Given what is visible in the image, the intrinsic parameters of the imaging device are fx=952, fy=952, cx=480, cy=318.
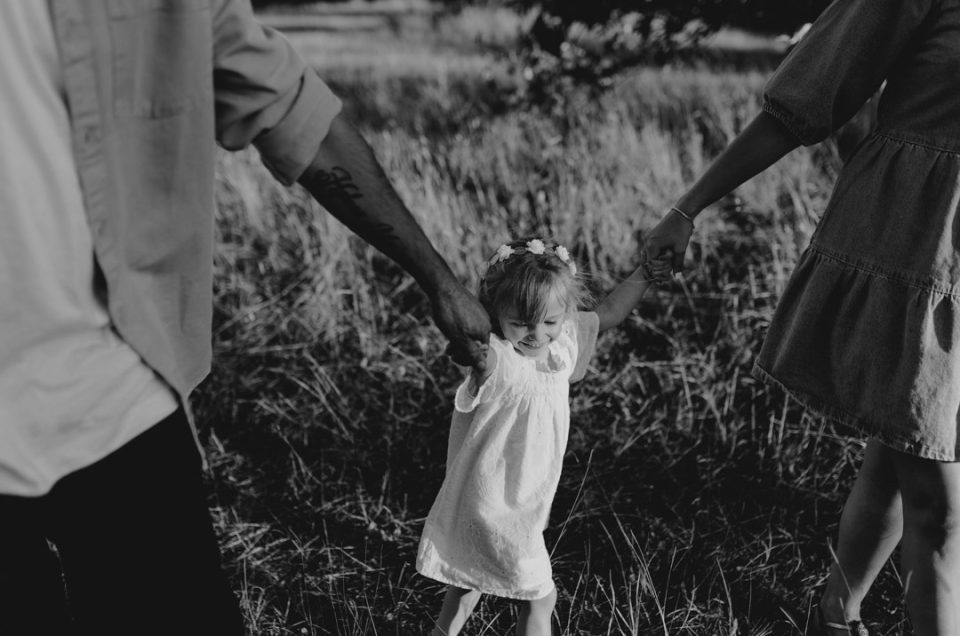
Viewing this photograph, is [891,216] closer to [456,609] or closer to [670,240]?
[670,240]

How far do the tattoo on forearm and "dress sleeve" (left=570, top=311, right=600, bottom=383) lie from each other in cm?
71

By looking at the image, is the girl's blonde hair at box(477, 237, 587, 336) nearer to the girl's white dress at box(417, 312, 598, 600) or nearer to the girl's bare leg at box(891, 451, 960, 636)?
the girl's white dress at box(417, 312, 598, 600)

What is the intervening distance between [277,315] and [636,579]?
1860mm

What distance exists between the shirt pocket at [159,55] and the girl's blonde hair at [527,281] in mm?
858

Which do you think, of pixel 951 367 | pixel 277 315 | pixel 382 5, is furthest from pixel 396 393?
pixel 382 5

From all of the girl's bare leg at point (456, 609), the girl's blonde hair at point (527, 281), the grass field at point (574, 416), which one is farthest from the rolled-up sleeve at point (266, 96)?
the grass field at point (574, 416)

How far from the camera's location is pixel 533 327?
2002 mm

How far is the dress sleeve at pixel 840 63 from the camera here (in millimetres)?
1775

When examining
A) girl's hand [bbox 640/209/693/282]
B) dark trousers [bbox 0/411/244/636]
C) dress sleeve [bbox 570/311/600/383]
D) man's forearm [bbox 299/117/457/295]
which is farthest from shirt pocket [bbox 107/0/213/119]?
girl's hand [bbox 640/209/693/282]

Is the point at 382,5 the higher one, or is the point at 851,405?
the point at 851,405

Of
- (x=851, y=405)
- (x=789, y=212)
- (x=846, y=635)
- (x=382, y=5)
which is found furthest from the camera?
(x=382, y=5)

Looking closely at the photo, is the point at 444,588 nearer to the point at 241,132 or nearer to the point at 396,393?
the point at 396,393

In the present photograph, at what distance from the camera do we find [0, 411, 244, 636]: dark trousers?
1401mm

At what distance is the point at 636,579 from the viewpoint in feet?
8.28
